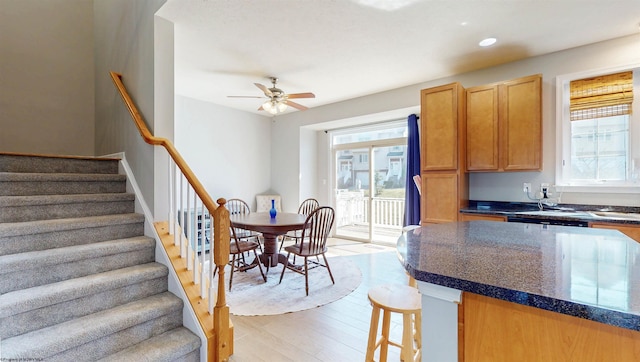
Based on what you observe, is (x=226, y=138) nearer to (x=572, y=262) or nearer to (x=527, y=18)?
(x=527, y=18)

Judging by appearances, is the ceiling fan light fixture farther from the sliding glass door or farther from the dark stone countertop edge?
the dark stone countertop edge

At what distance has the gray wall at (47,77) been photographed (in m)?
3.28

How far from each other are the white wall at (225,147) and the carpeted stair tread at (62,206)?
247 cm

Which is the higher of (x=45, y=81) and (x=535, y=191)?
(x=45, y=81)

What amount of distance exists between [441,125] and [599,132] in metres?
1.61

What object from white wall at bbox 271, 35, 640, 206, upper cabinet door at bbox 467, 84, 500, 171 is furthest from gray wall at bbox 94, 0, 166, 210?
upper cabinet door at bbox 467, 84, 500, 171

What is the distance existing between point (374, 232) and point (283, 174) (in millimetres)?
2263

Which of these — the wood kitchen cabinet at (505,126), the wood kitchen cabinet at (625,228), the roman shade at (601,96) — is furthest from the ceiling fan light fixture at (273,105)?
the wood kitchen cabinet at (625,228)

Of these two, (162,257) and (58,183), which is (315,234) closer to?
(162,257)

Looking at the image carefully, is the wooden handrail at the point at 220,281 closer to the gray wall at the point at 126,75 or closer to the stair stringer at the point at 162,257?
the stair stringer at the point at 162,257

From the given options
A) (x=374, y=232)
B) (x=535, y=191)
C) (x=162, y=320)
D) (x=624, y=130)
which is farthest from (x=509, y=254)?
(x=374, y=232)

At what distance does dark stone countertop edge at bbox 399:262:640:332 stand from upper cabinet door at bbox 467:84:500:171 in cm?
304

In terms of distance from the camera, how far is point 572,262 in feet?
3.33

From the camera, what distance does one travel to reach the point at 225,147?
553 cm
